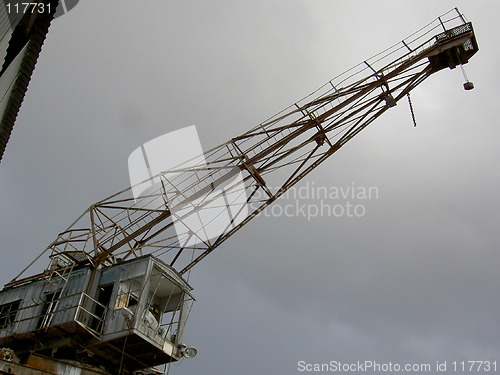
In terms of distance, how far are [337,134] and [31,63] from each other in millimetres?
16193

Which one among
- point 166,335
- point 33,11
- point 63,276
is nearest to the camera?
point 33,11

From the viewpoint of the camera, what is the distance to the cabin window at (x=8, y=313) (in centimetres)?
2657

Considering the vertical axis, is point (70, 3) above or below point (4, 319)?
above

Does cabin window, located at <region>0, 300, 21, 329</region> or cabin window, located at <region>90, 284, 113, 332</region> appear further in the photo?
cabin window, located at <region>0, 300, 21, 329</region>

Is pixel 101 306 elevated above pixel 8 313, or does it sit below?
below

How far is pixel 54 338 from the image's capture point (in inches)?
953

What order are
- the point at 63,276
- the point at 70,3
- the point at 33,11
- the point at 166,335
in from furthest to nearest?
the point at 63,276 < the point at 166,335 < the point at 70,3 < the point at 33,11

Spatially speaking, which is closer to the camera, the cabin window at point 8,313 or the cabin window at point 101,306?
the cabin window at point 101,306

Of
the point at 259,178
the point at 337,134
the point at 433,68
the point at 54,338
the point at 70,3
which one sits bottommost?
the point at 54,338

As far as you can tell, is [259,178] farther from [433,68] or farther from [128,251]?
[433,68]

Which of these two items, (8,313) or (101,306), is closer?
(101,306)

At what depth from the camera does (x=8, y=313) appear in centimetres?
2711

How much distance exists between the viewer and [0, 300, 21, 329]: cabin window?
87.2 feet

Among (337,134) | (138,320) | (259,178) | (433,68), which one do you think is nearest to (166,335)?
(138,320)
